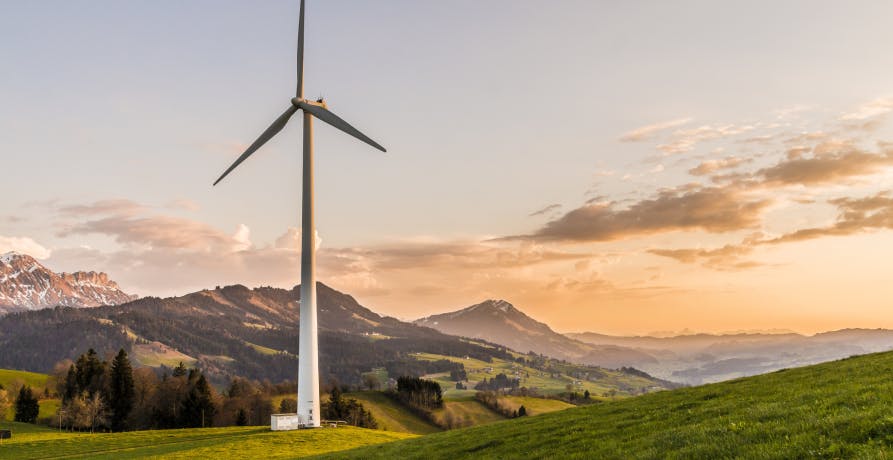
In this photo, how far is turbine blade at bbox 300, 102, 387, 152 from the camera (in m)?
77.9

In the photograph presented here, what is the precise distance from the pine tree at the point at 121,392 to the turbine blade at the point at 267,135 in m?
85.8

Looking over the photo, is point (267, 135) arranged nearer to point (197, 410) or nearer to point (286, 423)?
point (286, 423)

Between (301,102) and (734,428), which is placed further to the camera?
(301,102)

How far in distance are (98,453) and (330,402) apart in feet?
344

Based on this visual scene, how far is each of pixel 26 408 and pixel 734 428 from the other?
177 meters

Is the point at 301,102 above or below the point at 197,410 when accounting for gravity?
above

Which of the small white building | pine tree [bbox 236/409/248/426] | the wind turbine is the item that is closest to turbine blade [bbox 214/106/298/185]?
the wind turbine

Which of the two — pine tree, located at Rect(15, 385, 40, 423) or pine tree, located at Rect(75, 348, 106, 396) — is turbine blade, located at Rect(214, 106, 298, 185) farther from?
pine tree, located at Rect(15, 385, 40, 423)

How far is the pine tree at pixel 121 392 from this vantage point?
145500mm

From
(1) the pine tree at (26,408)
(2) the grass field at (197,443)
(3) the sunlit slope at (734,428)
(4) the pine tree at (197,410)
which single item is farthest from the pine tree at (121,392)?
(3) the sunlit slope at (734,428)

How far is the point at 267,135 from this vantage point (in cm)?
8662

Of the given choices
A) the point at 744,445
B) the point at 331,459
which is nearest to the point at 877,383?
the point at 744,445

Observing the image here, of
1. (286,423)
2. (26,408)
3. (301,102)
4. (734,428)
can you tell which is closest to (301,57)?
(301,102)

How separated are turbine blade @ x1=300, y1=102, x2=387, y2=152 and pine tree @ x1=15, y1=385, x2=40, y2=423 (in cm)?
12433
